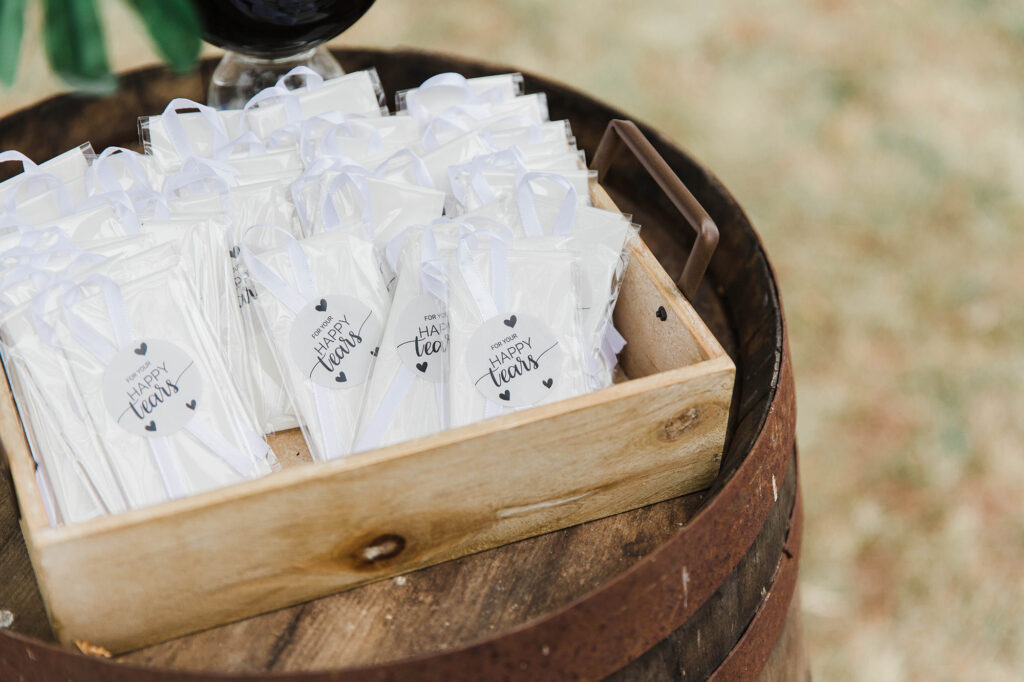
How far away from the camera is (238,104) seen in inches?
53.0

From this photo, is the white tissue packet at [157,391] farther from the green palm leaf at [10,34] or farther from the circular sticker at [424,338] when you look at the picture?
the green palm leaf at [10,34]

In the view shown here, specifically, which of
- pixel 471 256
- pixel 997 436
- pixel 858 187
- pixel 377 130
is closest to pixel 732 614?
pixel 471 256

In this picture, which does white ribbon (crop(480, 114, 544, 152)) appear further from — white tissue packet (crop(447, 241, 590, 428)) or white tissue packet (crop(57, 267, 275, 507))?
white tissue packet (crop(57, 267, 275, 507))

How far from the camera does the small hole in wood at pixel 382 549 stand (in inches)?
34.0

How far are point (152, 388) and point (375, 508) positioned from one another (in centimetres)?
27

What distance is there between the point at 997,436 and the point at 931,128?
3.62 feet

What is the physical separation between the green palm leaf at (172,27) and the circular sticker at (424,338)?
0.38 metres

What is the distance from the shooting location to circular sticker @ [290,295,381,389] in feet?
3.24

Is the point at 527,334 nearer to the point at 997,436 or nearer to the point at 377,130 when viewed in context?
the point at 377,130

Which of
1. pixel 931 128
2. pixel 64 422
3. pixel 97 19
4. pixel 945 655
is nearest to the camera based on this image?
pixel 97 19

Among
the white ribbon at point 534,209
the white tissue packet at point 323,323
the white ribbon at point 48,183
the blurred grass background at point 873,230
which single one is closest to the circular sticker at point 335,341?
the white tissue packet at point 323,323

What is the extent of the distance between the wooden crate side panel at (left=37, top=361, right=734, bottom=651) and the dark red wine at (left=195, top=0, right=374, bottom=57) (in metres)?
0.63

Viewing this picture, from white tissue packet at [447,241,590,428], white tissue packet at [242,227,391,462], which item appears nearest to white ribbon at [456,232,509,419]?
white tissue packet at [447,241,590,428]

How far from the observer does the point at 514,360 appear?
0.96 meters
